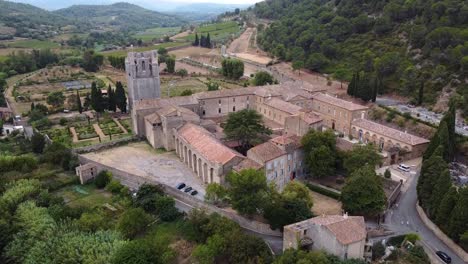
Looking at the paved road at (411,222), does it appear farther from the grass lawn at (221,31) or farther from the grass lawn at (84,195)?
the grass lawn at (221,31)

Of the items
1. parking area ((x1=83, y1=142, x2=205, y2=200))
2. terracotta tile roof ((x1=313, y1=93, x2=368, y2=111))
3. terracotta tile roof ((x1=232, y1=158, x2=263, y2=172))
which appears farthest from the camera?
terracotta tile roof ((x1=313, y1=93, x2=368, y2=111))

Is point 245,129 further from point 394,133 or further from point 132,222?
point 132,222

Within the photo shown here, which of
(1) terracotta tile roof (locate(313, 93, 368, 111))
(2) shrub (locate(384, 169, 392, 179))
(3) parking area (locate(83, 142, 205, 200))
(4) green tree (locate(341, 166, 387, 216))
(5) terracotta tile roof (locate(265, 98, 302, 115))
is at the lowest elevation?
(3) parking area (locate(83, 142, 205, 200))

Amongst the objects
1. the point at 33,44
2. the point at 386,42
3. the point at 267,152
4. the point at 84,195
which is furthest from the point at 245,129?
the point at 33,44

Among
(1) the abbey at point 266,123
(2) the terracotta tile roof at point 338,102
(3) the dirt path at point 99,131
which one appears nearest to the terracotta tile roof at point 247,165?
(1) the abbey at point 266,123

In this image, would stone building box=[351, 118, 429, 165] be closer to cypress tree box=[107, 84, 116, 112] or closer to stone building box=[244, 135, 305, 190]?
stone building box=[244, 135, 305, 190]

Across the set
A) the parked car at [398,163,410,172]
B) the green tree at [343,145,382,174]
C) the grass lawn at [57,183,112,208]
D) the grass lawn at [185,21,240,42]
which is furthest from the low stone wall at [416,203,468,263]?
the grass lawn at [185,21,240,42]
